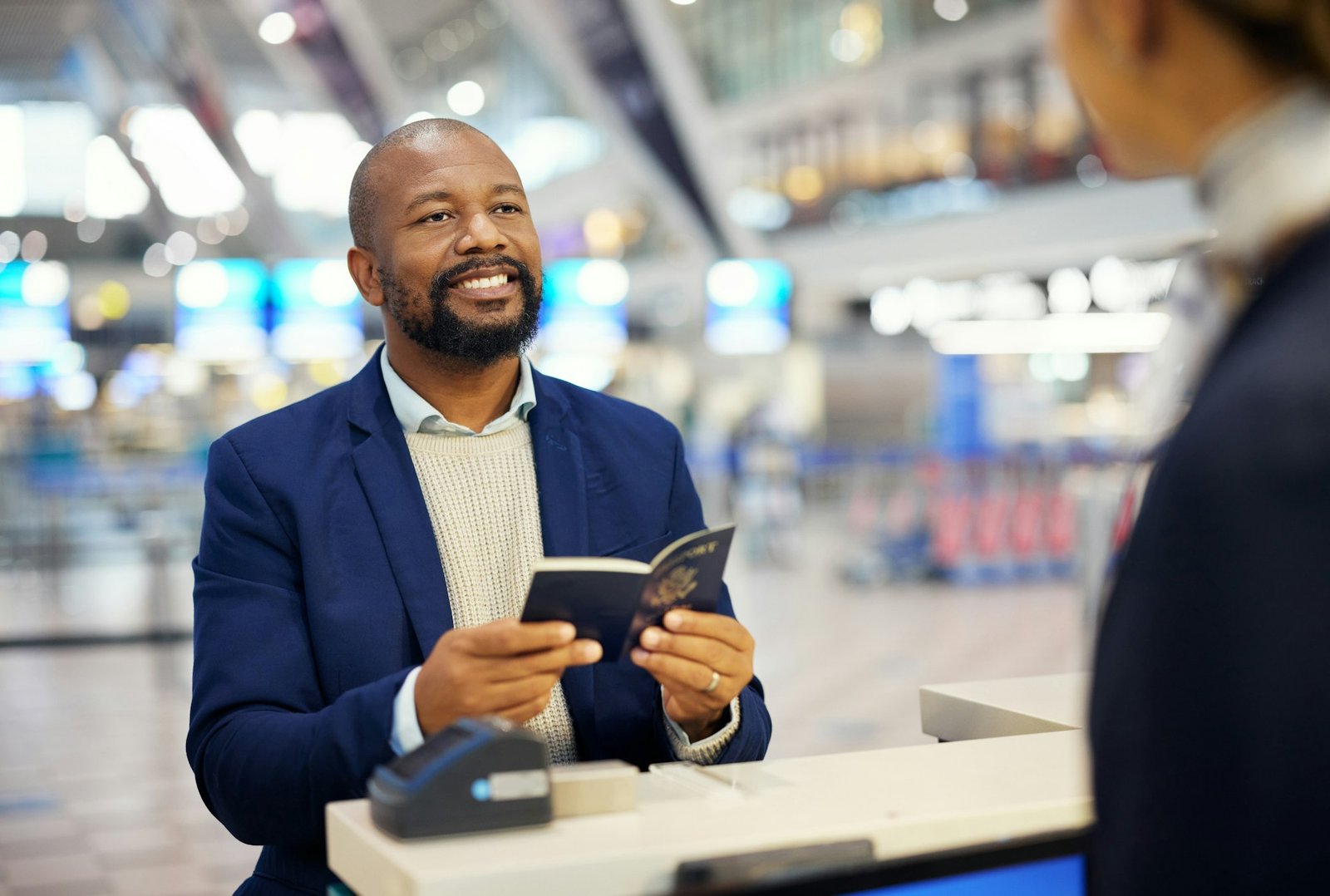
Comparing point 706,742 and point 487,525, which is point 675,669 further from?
point 487,525

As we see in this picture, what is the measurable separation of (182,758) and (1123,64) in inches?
224

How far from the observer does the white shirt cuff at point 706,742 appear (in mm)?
1801

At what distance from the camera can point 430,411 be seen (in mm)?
2016

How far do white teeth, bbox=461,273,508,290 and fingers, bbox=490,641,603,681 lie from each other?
76 centimetres

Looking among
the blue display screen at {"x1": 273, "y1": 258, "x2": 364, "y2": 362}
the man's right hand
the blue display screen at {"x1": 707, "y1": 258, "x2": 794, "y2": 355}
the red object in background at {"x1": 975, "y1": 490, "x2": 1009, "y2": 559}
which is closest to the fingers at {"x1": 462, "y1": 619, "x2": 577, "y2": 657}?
the man's right hand

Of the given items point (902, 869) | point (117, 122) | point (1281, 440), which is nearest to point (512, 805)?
point (902, 869)

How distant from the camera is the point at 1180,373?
2.70ft

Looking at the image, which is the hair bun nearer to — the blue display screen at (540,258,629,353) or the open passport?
the open passport

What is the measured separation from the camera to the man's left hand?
1.58 metres

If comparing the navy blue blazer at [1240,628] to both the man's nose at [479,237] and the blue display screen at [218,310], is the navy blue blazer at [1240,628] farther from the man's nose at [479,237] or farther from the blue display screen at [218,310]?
the blue display screen at [218,310]

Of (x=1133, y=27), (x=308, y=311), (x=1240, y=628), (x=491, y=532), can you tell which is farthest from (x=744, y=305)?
(x=1240, y=628)

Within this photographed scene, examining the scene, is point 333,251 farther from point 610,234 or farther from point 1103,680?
point 1103,680

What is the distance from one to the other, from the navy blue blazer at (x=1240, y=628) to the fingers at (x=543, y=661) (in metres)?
0.79

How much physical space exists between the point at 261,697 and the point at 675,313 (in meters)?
27.4
